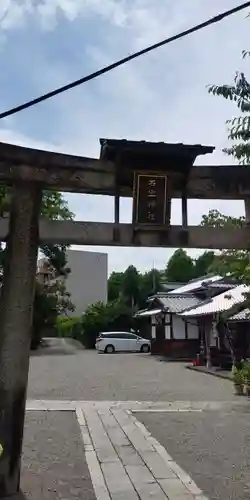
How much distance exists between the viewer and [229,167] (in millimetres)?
7312

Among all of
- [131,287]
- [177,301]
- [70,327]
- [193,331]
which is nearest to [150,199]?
[193,331]

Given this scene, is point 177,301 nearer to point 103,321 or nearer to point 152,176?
point 103,321

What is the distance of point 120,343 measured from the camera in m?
39.7

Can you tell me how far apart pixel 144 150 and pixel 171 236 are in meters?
1.13

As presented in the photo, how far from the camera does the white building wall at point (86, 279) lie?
211 feet

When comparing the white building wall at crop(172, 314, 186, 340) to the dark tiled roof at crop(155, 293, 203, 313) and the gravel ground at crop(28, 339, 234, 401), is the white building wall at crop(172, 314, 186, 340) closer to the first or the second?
the dark tiled roof at crop(155, 293, 203, 313)

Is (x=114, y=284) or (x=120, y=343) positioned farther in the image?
(x=114, y=284)

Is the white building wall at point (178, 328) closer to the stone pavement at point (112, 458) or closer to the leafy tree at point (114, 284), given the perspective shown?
the stone pavement at point (112, 458)

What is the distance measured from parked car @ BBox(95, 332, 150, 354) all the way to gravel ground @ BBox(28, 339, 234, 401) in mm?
12239

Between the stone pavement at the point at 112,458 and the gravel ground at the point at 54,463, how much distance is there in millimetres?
12

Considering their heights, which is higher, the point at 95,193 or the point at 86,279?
the point at 86,279

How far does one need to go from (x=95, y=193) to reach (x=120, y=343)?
3322 cm

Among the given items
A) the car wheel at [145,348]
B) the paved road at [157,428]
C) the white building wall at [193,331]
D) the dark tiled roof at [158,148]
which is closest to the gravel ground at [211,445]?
the paved road at [157,428]

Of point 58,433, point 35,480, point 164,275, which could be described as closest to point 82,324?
point 164,275
